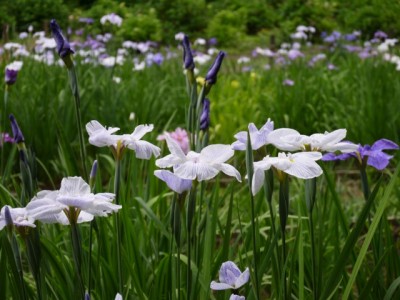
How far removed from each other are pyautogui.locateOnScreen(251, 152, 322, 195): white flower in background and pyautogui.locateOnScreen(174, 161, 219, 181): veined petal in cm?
7

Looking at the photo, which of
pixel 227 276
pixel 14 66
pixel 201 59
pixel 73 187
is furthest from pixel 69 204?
pixel 201 59

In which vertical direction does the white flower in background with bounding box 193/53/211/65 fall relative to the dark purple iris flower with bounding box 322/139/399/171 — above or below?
below

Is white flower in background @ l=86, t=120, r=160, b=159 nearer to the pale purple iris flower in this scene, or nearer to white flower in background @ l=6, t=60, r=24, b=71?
the pale purple iris flower

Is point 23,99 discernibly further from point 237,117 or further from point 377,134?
point 377,134

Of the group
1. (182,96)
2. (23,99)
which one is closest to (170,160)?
(23,99)

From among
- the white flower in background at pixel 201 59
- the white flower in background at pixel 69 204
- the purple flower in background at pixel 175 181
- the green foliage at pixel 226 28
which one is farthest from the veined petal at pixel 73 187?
the green foliage at pixel 226 28

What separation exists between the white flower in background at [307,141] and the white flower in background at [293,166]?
0.21ft

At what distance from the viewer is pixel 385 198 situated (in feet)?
3.14

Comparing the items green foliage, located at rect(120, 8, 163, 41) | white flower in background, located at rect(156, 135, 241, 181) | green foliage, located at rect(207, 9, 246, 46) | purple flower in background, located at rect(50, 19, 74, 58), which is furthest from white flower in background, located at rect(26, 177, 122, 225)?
green foliage, located at rect(207, 9, 246, 46)

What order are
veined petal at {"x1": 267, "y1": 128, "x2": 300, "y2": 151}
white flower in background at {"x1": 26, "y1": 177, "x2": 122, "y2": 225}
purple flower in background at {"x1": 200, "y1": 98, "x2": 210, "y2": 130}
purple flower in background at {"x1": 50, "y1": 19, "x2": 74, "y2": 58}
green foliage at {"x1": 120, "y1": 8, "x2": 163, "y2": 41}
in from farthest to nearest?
green foliage at {"x1": 120, "y1": 8, "x2": 163, "y2": 41} < purple flower in background at {"x1": 200, "y1": 98, "x2": 210, "y2": 130} < purple flower in background at {"x1": 50, "y1": 19, "x2": 74, "y2": 58} < veined petal at {"x1": 267, "y1": 128, "x2": 300, "y2": 151} < white flower in background at {"x1": 26, "y1": 177, "x2": 122, "y2": 225}

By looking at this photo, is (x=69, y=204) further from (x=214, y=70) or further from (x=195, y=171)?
(x=214, y=70)

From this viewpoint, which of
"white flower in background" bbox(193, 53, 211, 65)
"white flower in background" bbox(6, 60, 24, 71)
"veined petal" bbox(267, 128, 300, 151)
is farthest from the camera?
"white flower in background" bbox(193, 53, 211, 65)

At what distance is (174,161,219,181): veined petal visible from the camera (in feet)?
2.78

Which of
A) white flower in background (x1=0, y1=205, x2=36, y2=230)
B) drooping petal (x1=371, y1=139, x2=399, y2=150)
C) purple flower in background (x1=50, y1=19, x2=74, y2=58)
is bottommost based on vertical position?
drooping petal (x1=371, y1=139, x2=399, y2=150)
